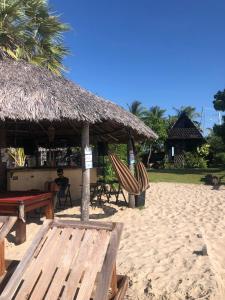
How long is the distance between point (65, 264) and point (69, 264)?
35 mm

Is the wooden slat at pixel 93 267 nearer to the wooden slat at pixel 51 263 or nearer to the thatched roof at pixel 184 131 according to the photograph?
the wooden slat at pixel 51 263

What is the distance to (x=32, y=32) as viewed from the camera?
11445 mm

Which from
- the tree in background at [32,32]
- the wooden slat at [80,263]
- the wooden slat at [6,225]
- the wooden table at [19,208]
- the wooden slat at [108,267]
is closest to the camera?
the wooden slat at [108,267]

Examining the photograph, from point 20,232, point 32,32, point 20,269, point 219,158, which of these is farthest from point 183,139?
point 20,269

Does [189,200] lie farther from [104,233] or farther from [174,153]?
[174,153]

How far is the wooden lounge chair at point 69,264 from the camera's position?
3.01m

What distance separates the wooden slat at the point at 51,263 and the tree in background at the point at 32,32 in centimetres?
706

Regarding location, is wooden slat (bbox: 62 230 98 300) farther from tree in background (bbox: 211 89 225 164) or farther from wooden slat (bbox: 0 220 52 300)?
tree in background (bbox: 211 89 225 164)

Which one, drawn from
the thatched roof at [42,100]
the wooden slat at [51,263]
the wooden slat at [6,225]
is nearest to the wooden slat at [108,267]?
the wooden slat at [51,263]

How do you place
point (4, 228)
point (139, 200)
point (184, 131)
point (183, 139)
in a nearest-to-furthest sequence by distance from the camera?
point (4, 228) < point (139, 200) < point (183, 139) < point (184, 131)

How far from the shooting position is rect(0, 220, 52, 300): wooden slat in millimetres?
2927

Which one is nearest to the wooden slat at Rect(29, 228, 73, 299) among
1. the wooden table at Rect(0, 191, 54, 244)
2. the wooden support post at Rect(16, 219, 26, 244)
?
the wooden table at Rect(0, 191, 54, 244)

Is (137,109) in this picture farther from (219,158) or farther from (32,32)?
(32,32)

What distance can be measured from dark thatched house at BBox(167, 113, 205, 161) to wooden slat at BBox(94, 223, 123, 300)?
26.3 metres
